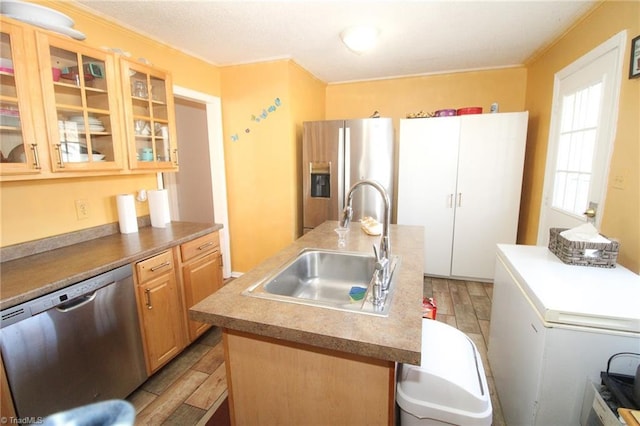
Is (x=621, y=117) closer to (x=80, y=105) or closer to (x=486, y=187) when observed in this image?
(x=486, y=187)

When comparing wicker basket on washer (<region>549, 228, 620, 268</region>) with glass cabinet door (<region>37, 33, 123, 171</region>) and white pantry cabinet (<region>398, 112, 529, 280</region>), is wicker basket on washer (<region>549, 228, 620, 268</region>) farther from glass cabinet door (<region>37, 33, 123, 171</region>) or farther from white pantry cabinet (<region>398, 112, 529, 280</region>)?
glass cabinet door (<region>37, 33, 123, 171</region>)

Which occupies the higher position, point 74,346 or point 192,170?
point 192,170

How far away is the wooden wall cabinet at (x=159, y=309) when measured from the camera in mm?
1733

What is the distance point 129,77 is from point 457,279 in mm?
3569

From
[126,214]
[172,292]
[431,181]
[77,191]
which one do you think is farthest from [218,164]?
[431,181]

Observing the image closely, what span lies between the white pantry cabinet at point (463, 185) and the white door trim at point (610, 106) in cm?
33

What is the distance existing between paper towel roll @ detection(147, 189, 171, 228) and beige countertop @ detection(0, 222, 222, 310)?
9 cm

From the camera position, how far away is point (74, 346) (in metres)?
1.39

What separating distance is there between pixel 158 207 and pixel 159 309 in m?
0.82

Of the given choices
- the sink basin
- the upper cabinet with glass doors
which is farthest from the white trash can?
the upper cabinet with glass doors

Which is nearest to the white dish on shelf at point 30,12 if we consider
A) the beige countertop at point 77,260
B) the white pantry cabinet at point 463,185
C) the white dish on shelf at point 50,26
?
the white dish on shelf at point 50,26

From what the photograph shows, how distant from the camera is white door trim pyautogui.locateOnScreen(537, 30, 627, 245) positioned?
5.62ft

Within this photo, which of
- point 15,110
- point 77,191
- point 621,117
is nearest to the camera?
point 15,110

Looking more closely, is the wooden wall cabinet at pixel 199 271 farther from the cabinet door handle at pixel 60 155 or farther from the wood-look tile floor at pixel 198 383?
the cabinet door handle at pixel 60 155
